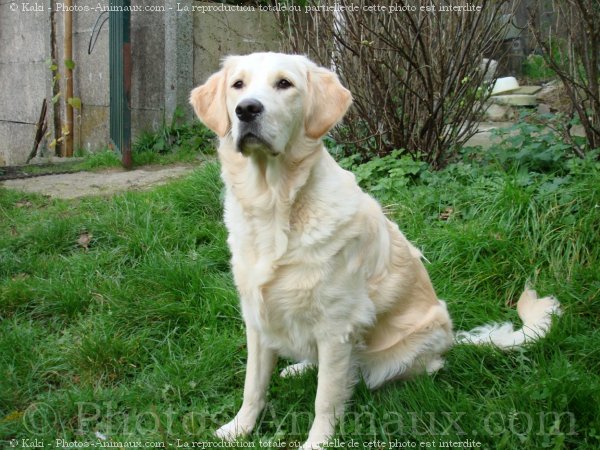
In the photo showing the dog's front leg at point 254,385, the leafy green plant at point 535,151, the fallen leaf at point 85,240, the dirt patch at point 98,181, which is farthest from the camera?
the dirt patch at point 98,181

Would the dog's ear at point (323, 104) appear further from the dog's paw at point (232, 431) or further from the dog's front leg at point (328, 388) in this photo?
the dog's paw at point (232, 431)

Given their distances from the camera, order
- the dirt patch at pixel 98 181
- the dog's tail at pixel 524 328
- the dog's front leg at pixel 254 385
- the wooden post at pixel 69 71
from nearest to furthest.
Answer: the dog's front leg at pixel 254 385
the dog's tail at pixel 524 328
the dirt patch at pixel 98 181
the wooden post at pixel 69 71

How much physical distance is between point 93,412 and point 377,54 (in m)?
3.04

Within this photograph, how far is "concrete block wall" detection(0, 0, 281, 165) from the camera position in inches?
254

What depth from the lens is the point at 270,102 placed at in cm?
209

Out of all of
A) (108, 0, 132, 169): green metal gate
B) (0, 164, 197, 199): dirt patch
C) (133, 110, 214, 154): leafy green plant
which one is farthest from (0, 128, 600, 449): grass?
(133, 110, 214, 154): leafy green plant

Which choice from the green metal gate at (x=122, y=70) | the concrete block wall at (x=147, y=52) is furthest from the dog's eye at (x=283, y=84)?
the concrete block wall at (x=147, y=52)

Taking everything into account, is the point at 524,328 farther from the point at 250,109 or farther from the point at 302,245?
the point at 250,109

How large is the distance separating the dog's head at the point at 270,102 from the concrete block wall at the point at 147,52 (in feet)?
14.7

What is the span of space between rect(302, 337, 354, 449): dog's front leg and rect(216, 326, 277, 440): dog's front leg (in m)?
0.27

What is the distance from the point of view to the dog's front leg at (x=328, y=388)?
211cm

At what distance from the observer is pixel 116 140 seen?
614 centimetres

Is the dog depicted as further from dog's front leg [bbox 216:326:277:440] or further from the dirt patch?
the dirt patch

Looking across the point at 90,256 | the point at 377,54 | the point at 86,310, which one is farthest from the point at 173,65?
the point at 86,310
